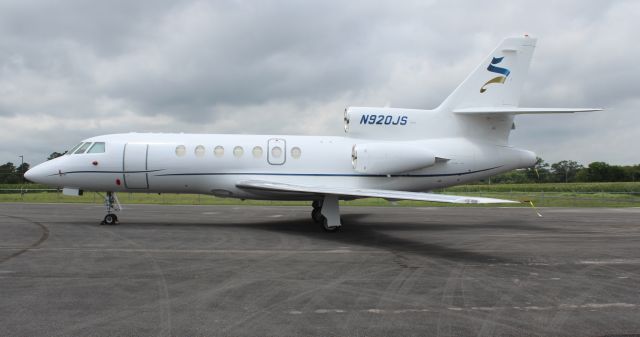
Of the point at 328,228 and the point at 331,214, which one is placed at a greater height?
the point at 331,214

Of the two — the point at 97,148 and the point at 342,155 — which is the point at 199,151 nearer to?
the point at 97,148

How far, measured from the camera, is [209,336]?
528 cm

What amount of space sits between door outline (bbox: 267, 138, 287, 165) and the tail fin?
703cm

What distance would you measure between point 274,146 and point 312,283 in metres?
9.17

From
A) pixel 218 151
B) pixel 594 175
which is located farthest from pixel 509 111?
pixel 594 175

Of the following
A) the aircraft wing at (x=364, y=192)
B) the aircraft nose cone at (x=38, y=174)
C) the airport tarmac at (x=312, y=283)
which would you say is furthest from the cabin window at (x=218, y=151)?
the aircraft nose cone at (x=38, y=174)

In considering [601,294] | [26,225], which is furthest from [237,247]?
[26,225]

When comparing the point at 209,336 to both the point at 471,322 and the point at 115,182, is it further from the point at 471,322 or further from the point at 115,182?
the point at 115,182

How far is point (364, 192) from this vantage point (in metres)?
13.5

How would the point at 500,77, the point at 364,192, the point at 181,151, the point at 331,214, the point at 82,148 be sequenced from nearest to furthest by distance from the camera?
the point at 364,192
the point at 331,214
the point at 181,151
the point at 82,148
the point at 500,77

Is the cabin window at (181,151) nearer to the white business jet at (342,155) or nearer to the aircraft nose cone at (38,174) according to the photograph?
the white business jet at (342,155)

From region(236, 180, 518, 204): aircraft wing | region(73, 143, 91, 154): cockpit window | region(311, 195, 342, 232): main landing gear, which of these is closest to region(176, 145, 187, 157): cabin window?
region(236, 180, 518, 204): aircraft wing

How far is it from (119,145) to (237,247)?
7371 mm

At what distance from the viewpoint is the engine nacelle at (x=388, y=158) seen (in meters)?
16.1
